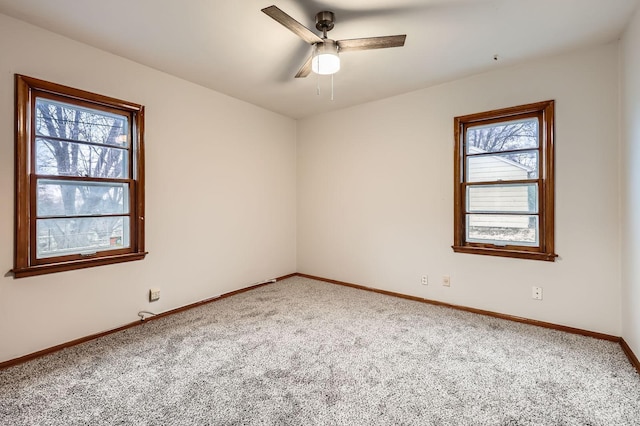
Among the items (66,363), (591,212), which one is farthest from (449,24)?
(66,363)

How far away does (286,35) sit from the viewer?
95.3 inches

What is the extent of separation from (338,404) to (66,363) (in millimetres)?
2058

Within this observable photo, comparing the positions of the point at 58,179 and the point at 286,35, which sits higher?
the point at 286,35

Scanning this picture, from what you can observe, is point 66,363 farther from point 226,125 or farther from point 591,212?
point 591,212

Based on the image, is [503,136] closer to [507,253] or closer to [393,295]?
[507,253]

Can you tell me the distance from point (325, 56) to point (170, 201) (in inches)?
87.3

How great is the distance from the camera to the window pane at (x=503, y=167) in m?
2.97

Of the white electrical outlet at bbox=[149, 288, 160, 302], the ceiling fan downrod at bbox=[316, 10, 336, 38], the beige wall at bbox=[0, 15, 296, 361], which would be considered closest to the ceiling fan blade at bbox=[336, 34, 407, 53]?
the ceiling fan downrod at bbox=[316, 10, 336, 38]

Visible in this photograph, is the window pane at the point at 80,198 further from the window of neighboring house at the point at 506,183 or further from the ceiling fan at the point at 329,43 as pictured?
the window of neighboring house at the point at 506,183

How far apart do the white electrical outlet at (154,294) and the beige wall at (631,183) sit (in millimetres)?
4102

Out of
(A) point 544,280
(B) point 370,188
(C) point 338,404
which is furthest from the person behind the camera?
(B) point 370,188

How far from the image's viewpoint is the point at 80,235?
2.62m

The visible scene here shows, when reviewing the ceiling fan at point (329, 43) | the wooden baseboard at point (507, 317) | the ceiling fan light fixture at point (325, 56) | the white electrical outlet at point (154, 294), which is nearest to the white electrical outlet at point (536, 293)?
the wooden baseboard at point (507, 317)

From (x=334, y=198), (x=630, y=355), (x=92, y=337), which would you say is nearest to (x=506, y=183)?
(x=630, y=355)
